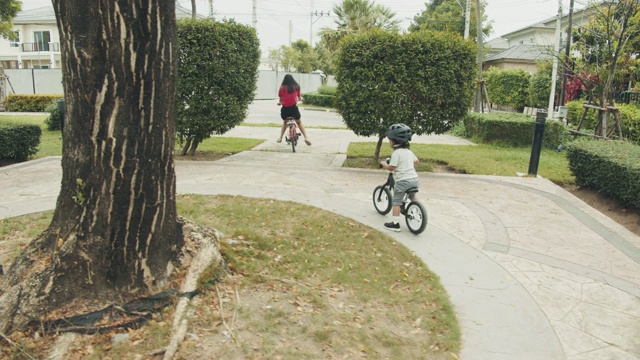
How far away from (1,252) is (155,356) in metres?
2.51

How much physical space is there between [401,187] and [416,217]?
403 mm

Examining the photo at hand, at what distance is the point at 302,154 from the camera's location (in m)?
11.3

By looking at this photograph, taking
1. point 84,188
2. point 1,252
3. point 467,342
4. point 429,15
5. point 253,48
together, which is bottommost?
point 467,342

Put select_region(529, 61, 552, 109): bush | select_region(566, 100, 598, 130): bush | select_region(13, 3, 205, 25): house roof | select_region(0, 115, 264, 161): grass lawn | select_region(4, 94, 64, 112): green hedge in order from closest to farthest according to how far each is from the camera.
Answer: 1. select_region(0, 115, 264, 161): grass lawn
2. select_region(566, 100, 598, 130): bush
3. select_region(4, 94, 64, 112): green hedge
4. select_region(529, 61, 552, 109): bush
5. select_region(13, 3, 205, 25): house roof

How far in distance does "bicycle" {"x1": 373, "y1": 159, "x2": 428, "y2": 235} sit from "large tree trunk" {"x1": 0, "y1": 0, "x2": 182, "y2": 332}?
313cm

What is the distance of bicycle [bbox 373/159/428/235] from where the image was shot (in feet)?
18.4

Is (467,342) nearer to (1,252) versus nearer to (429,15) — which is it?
(1,252)

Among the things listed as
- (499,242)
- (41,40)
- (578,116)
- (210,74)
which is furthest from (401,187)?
(41,40)

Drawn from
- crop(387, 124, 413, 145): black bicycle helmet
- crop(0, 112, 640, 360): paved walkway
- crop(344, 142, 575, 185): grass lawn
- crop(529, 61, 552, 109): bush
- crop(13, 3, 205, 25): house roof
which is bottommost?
crop(0, 112, 640, 360): paved walkway

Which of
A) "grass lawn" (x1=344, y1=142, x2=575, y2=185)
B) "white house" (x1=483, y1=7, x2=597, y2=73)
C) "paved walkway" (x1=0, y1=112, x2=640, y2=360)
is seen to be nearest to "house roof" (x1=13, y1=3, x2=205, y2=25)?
"white house" (x1=483, y1=7, x2=597, y2=73)

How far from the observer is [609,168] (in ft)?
24.7

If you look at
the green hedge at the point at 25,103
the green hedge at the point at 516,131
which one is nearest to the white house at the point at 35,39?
the green hedge at the point at 25,103

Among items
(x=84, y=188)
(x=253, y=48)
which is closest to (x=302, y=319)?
(x=84, y=188)

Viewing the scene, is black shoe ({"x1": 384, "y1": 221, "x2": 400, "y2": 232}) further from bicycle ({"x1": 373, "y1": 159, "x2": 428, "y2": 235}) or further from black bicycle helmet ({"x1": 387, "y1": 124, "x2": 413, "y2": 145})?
black bicycle helmet ({"x1": 387, "y1": 124, "x2": 413, "y2": 145})
